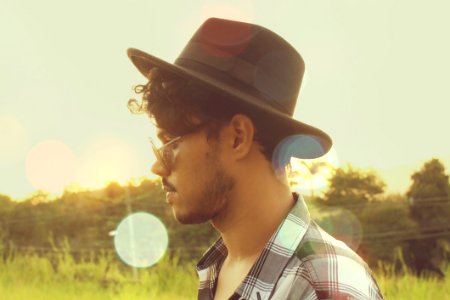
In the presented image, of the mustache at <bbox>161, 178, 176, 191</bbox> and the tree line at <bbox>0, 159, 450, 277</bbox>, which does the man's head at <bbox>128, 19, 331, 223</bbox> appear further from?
the tree line at <bbox>0, 159, 450, 277</bbox>

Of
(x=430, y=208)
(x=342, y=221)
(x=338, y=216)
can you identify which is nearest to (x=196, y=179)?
(x=430, y=208)

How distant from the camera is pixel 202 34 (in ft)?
9.24

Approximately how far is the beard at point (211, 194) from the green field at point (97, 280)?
4537 millimetres

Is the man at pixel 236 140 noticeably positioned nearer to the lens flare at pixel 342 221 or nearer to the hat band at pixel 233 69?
the hat band at pixel 233 69

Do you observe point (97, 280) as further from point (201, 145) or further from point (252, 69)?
point (252, 69)

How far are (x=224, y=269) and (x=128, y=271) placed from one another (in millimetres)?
5109

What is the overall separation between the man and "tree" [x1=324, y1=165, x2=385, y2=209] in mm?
53379

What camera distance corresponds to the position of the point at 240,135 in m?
2.60

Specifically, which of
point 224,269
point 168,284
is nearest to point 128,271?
point 168,284

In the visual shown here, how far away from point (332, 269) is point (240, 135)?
690mm

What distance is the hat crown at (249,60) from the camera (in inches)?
105

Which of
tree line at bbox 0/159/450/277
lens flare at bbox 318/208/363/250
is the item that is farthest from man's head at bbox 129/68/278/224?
lens flare at bbox 318/208/363/250

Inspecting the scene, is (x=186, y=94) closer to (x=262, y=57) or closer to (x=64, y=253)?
(x=262, y=57)

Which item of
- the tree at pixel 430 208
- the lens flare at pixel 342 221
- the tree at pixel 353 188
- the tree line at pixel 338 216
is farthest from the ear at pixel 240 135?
the tree at pixel 353 188
